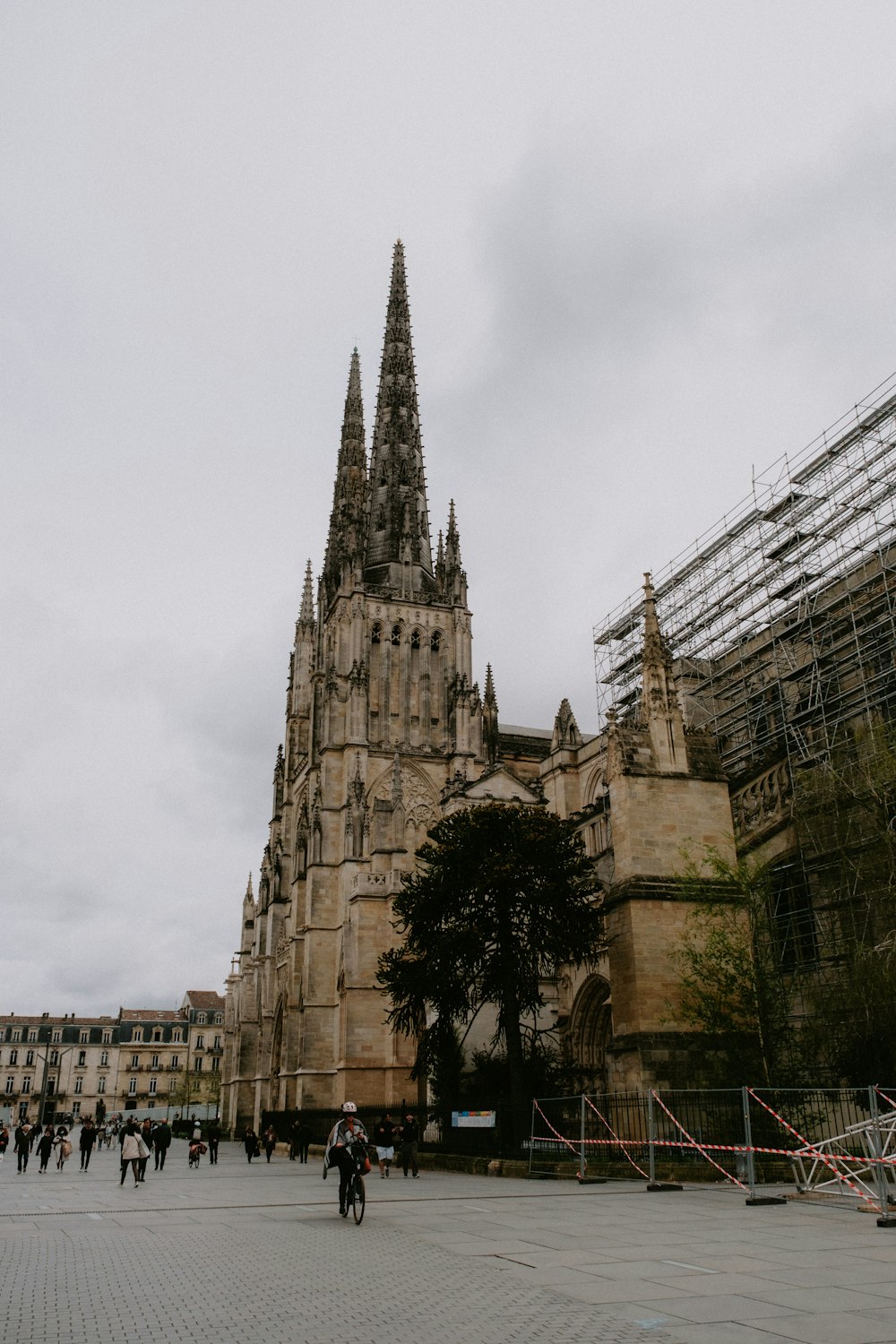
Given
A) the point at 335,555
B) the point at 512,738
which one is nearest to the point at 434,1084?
the point at 512,738

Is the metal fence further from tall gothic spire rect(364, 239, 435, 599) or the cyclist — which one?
tall gothic spire rect(364, 239, 435, 599)

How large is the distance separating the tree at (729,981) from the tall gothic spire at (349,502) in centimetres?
3328

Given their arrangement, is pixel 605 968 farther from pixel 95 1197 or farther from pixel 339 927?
pixel 339 927

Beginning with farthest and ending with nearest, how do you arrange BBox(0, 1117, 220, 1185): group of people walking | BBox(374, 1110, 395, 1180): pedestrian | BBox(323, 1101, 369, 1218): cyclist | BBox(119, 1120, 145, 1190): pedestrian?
BBox(374, 1110, 395, 1180): pedestrian
BBox(0, 1117, 220, 1185): group of people walking
BBox(119, 1120, 145, 1190): pedestrian
BBox(323, 1101, 369, 1218): cyclist

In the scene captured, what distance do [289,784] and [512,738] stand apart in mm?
11553

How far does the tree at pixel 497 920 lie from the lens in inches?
829

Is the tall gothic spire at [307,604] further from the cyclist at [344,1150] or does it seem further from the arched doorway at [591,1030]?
the cyclist at [344,1150]

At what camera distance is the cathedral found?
725 inches

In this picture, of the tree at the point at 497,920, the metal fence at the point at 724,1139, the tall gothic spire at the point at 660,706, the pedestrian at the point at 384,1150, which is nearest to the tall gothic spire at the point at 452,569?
the tree at the point at 497,920

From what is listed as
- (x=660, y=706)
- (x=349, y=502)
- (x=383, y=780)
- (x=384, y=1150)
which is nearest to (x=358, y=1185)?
(x=384, y=1150)

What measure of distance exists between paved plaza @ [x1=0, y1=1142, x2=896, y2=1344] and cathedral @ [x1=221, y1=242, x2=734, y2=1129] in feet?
24.1

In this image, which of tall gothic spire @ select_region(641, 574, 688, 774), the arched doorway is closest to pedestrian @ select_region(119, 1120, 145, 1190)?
the arched doorway

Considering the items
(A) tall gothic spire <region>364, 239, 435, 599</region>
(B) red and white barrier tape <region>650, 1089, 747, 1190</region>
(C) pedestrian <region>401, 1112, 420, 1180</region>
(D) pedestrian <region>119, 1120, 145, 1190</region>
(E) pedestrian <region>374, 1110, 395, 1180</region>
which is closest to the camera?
(B) red and white barrier tape <region>650, 1089, 747, 1190</region>

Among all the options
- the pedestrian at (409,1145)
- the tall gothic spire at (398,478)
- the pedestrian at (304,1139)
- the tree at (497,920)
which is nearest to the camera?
the pedestrian at (409,1145)
